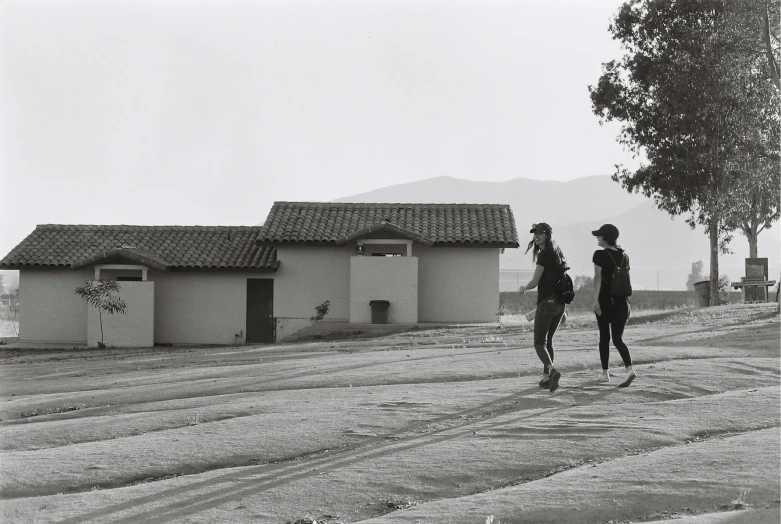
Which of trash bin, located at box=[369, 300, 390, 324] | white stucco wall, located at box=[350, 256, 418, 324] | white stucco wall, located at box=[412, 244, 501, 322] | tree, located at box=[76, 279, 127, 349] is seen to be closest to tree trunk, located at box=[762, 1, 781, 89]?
white stucco wall, located at box=[412, 244, 501, 322]

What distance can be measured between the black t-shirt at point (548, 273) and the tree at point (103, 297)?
21.5 m

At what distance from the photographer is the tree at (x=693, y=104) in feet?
94.5

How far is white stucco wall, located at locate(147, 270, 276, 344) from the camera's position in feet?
101

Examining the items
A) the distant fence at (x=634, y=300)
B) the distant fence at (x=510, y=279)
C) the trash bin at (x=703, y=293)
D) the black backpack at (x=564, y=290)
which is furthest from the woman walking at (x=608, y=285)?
the distant fence at (x=510, y=279)

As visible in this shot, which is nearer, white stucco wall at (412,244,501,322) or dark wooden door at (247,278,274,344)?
white stucco wall at (412,244,501,322)

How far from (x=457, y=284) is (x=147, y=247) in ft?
36.3

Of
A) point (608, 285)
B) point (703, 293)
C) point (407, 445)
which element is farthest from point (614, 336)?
point (703, 293)

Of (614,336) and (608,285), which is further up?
(608,285)

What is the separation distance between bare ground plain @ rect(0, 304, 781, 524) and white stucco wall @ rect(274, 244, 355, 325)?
1512cm

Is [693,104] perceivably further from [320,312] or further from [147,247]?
[147,247]

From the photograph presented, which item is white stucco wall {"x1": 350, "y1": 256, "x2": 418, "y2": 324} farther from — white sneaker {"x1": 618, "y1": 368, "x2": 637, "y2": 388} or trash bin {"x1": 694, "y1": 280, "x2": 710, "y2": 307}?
white sneaker {"x1": 618, "y1": 368, "x2": 637, "y2": 388}

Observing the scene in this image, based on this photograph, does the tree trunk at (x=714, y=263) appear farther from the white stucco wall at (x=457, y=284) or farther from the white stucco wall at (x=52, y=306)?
the white stucco wall at (x=52, y=306)

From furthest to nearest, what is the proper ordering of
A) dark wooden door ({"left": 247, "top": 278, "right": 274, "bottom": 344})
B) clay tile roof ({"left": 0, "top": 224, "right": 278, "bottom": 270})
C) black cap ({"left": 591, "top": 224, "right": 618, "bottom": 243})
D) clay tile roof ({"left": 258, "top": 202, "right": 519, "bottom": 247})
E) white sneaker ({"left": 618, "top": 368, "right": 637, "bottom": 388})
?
dark wooden door ({"left": 247, "top": 278, "right": 274, "bottom": 344}), clay tile roof ({"left": 0, "top": 224, "right": 278, "bottom": 270}), clay tile roof ({"left": 258, "top": 202, "right": 519, "bottom": 247}), white sneaker ({"left": 618, "top": 368, "right": 637, "bottom": 388}), black cap ({"left": 591, "top": 224, "right": 618, "bottom": 243})

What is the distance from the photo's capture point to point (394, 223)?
3155 centimetres
